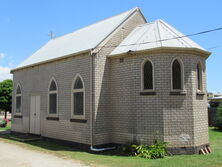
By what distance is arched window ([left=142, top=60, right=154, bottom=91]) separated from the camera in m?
10.8

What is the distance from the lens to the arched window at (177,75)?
10648 mm

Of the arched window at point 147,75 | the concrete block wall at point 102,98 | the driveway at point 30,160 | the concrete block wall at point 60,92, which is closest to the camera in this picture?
the driveway at point 30,160

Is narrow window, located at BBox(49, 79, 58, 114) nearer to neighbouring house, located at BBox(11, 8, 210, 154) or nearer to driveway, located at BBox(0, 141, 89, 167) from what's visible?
neighbouring house, located at BBox(11, 8, 210, 154)

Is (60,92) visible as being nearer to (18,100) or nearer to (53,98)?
(53,98)

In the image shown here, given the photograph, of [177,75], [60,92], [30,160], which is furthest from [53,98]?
[177,75]

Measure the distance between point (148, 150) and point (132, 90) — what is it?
2.69 m

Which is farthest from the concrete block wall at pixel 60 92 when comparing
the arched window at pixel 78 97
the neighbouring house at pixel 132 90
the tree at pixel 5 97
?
the tree at pixel 5 97

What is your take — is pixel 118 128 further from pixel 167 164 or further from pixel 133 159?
pixel 167 164

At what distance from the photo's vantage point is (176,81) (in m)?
10.7

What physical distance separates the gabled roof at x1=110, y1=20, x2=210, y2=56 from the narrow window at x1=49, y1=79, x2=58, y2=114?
4299mm

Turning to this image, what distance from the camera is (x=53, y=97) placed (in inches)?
562

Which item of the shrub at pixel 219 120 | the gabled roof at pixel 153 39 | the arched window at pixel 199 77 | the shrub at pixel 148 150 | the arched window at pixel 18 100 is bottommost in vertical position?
the shrub at pixel 148 150

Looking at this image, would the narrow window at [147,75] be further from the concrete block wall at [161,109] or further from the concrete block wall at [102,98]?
the concrete block wall at [102,98]

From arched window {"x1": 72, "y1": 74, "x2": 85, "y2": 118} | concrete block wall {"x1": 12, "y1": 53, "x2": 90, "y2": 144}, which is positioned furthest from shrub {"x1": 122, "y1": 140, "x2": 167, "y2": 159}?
arched window {"x1": 72, "y1": 74, "x2": 85, "y2": 118}
